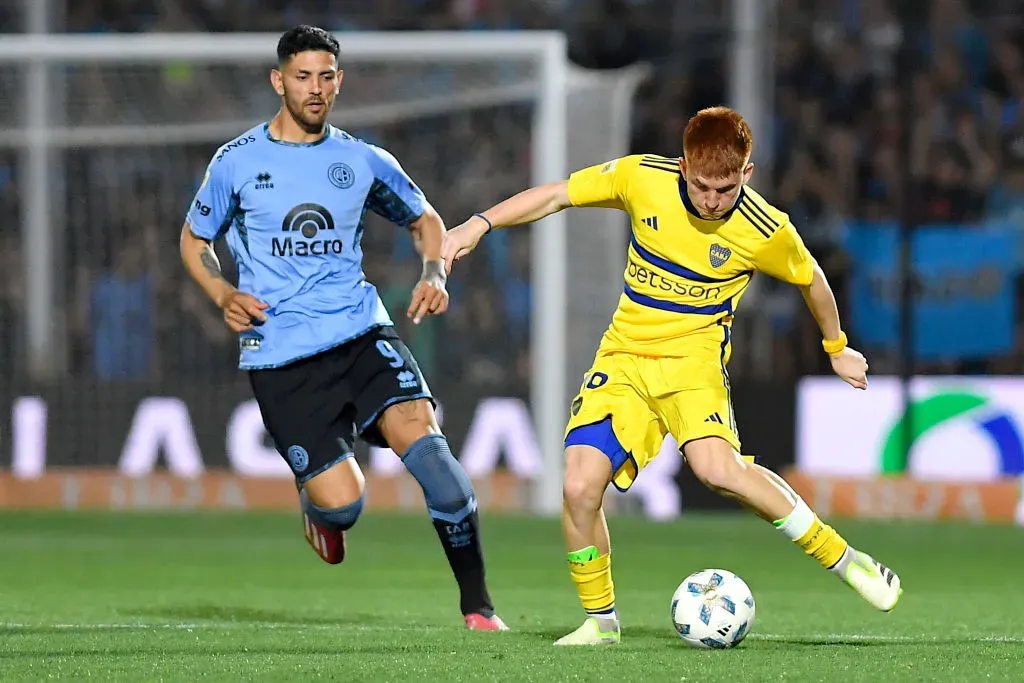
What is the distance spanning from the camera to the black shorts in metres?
6.86

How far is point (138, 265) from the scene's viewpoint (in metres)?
13.9

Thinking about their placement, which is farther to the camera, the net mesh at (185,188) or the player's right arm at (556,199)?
the net mesh at (185,188)

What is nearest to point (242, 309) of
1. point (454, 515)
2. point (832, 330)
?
point (454, 515)

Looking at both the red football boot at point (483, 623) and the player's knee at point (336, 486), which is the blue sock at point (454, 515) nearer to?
the red football boot at point (483, 623)

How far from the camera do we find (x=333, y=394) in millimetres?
6949

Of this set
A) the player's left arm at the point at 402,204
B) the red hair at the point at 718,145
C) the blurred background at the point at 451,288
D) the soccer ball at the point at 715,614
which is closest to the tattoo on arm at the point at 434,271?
the player's left arm at the point at 402,204

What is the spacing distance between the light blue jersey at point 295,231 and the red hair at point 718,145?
151cm

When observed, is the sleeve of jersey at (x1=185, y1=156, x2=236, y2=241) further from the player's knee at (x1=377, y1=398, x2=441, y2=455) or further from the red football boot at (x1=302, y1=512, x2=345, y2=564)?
the red football boot at (x1=302, y1=512, x2=345, y2=564)

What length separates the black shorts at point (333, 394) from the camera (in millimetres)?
6859

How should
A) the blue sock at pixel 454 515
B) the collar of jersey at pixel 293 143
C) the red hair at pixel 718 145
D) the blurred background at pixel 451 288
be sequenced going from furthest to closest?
the blurred background at pixel 451 288
the collar of jersey at pixel 293 143
the blue sock at pixel 454 515
the red hair at pixel 718 145

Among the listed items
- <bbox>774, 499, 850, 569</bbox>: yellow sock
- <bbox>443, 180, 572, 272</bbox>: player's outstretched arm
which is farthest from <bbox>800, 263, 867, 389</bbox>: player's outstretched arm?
<bbox>443, 180, 572, 272</bbox>: player's outstretched arm

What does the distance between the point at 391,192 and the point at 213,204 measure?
0.66m

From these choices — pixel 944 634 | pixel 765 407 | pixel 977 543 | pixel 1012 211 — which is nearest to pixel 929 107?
pixel 1012 211

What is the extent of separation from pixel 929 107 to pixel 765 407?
4.45 meters
